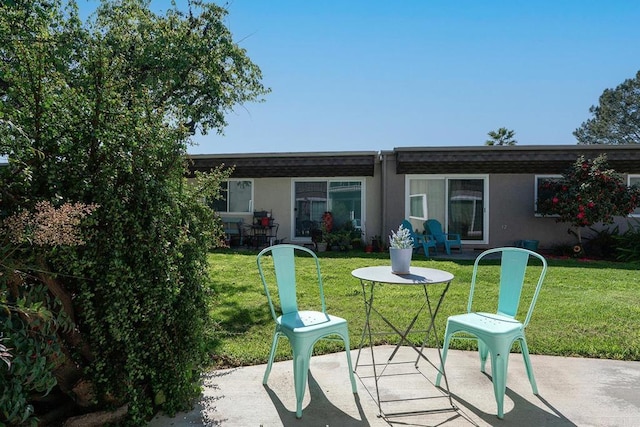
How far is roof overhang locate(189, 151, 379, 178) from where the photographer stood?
1180 cm

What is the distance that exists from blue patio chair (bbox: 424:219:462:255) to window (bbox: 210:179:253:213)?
5569 mm

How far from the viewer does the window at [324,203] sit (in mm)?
12383

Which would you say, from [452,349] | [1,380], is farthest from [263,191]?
[1,380]

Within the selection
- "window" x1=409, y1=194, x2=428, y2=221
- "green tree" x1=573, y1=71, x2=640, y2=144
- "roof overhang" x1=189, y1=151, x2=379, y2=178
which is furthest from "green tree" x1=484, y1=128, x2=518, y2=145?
"roof overhang" x1=189, y1=151, x2=379, y2=178

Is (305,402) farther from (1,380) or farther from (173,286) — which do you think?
(1,380)

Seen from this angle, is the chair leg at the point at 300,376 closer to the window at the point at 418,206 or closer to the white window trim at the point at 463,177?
the white window trim at the point at 463,177

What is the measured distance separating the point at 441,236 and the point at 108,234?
9.89 meters

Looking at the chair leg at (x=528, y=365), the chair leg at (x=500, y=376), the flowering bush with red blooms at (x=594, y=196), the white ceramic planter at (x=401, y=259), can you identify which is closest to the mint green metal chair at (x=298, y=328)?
the white ceramic planter at (x=401, y=259)

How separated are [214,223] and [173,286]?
0.80m

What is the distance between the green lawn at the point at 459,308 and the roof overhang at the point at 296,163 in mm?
3681

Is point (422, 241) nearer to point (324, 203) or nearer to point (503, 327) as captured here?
point (324, 203)

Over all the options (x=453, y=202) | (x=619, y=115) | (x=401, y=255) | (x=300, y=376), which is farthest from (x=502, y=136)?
(x=300, y=376)

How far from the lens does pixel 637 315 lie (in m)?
5.23

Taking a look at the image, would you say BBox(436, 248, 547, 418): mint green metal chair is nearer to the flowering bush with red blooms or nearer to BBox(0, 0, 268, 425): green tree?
BBox(0, 0, 268, 425): green tree
